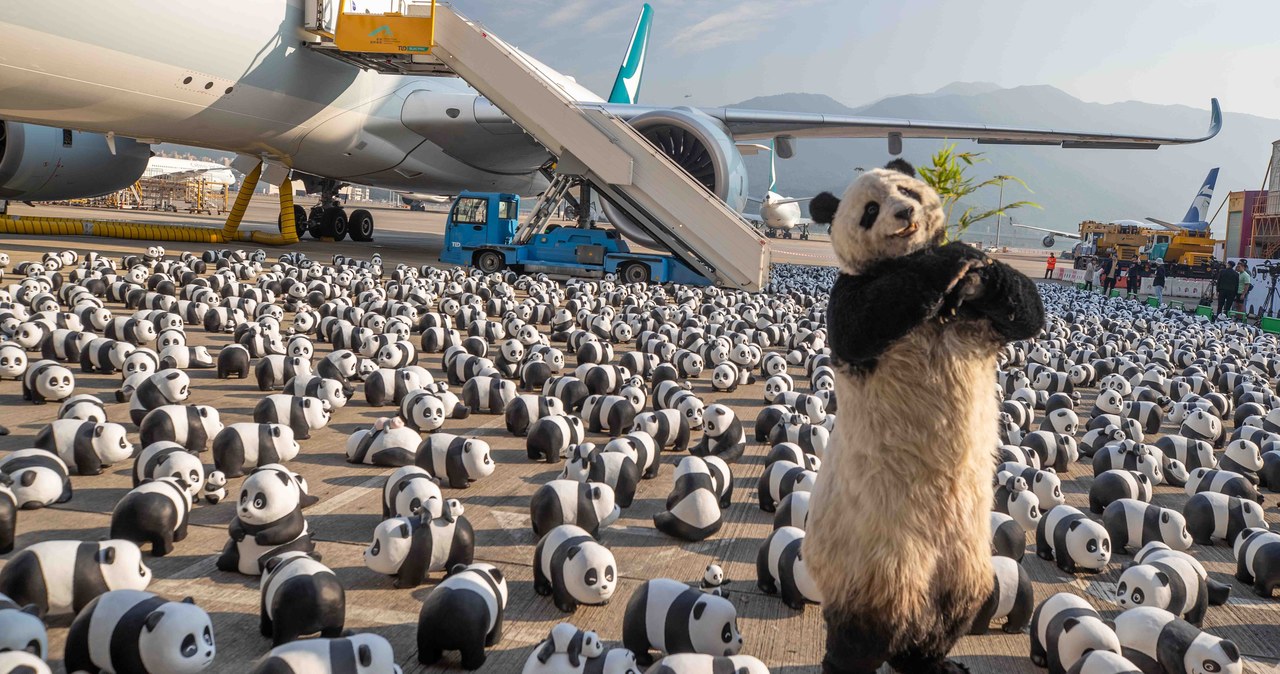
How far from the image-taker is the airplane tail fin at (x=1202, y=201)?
262ft

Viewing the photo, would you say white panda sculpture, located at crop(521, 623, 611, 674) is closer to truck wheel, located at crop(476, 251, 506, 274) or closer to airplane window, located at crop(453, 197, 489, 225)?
truck wheel, located at crop(476, 251, 506, 274)

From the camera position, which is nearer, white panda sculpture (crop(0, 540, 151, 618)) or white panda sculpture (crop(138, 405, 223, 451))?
white panda sculpture (crop(0, 540, 151, 618))

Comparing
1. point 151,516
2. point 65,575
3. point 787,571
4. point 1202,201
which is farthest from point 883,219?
point 1202,201

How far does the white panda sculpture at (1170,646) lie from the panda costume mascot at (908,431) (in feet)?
3.84

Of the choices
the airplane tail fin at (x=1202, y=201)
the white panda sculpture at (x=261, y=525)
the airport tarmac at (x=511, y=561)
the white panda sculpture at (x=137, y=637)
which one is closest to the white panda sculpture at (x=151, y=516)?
the airport tarmac at (x=511, y=561)

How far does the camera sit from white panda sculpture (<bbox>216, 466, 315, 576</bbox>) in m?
4.62

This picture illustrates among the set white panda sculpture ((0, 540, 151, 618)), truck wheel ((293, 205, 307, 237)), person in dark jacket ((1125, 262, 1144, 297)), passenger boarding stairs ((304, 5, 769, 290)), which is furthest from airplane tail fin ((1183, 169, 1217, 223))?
white panda sculpture ((0, 540, 151, 618))

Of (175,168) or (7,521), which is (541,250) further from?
(175,168)

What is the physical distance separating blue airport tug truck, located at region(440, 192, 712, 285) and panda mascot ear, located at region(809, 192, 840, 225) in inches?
731

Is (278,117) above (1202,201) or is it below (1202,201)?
below

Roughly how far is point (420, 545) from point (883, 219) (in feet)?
10.1

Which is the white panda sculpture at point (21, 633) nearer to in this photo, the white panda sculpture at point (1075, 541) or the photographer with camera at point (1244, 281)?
the white panda sculpture at point (1075, 541)

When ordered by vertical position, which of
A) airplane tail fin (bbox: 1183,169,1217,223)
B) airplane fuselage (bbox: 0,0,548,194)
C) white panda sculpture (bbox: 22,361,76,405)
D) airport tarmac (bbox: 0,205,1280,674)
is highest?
airplane tail fin (bbox: 1183,169,1217,223)

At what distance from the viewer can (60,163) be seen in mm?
24438
